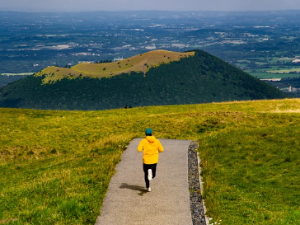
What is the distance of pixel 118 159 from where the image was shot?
2083cm

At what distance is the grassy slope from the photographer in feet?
45.6

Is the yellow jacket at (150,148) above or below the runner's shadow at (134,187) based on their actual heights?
above

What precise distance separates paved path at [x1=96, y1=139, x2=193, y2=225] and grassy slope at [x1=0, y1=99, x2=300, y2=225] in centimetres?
59

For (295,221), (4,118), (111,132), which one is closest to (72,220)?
(295,221)

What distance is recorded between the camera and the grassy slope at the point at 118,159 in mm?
13898

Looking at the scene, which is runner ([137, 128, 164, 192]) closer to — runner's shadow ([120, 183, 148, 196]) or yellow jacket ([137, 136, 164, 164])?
yellow jacket ([137, 136, 164, 164])

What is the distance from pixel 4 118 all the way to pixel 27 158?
626 inches

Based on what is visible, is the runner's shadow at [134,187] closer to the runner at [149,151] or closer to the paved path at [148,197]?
the paved path at [148,197]

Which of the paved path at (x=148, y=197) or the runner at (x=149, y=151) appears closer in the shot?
the paved path at (x=148, y=197)

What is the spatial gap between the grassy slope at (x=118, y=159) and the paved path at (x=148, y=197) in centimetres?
59

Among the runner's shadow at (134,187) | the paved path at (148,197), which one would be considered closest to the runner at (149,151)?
the runner's shadow at (134,187)

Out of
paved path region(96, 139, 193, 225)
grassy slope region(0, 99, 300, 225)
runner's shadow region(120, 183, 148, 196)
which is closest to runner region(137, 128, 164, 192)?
runner's shadow region(120, 183, 148, 196)

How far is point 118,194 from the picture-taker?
51.2ft

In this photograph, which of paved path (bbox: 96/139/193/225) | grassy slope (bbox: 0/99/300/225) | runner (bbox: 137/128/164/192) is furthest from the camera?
runner (bbox: 137/128/164/192)
